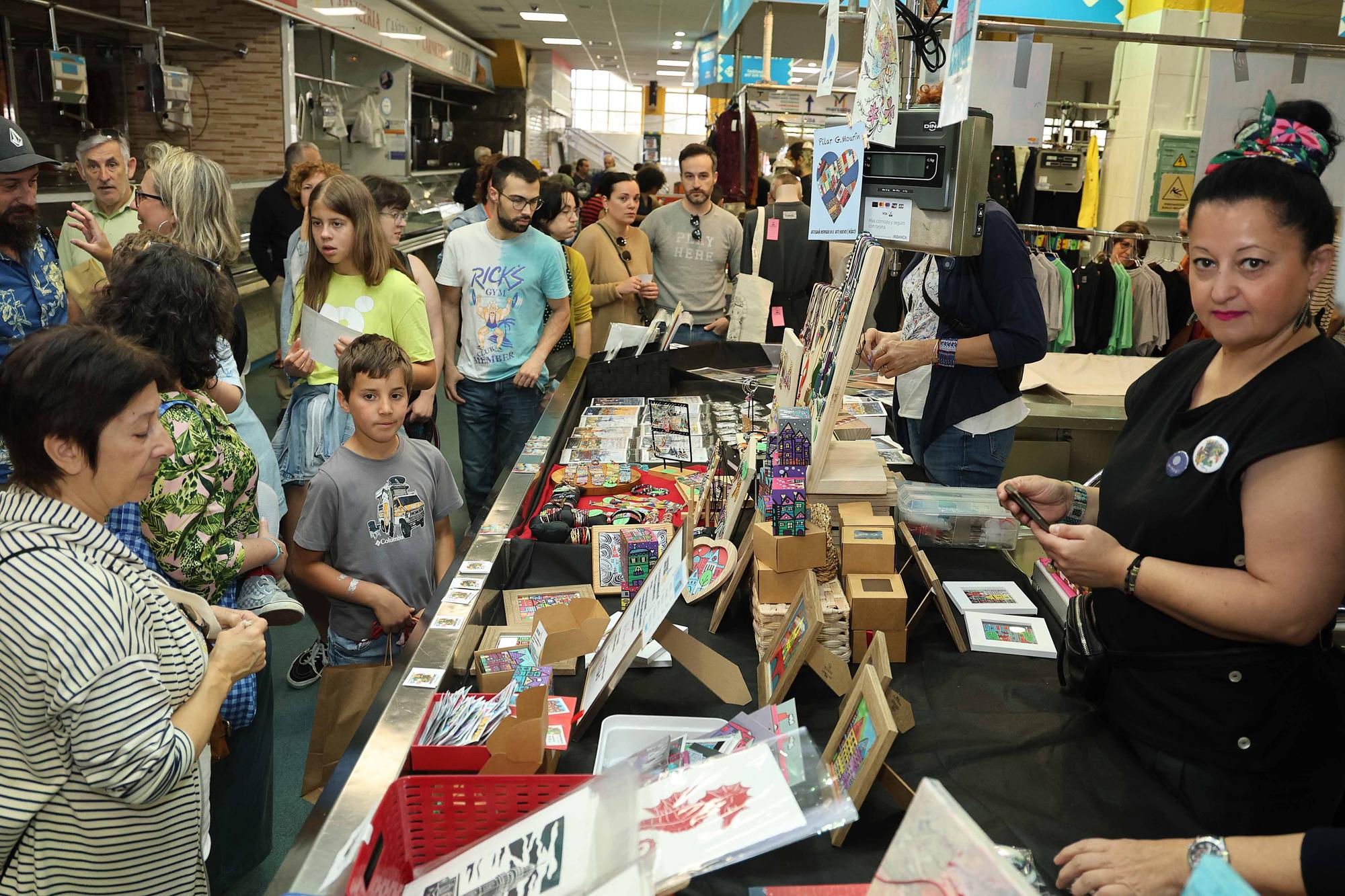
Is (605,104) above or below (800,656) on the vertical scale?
above

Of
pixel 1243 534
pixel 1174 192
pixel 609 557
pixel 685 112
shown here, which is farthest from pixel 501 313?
pixel 685 112

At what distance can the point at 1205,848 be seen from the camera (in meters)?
1.08

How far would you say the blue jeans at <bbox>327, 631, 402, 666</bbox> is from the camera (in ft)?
8.16

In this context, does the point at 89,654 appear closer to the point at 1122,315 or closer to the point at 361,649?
the point at 361,649

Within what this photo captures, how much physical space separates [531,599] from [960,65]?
1425 millimetres

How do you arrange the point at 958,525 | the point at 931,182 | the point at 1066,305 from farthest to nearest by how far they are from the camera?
the point at 1066,305, the point at 958,525, the point at 931,182

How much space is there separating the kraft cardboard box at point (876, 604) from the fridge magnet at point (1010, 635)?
20 centimetres

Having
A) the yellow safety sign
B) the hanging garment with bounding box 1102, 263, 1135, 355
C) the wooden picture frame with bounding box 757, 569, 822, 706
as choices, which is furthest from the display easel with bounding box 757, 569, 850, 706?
the yellow safety sign

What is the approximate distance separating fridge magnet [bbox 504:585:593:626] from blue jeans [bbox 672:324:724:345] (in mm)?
2654

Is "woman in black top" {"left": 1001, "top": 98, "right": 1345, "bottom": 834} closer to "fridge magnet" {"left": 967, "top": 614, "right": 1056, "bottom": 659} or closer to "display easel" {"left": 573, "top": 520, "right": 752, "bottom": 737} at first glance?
"fridge magnet" {"left": 967, "top": 614, "right": 1056, "bottom": 659}

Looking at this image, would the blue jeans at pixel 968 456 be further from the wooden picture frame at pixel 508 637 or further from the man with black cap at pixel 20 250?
the man with black cap at pixel 20 250

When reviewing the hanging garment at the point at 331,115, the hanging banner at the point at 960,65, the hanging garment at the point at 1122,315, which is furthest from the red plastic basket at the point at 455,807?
the hanging garment at the point at 331,115

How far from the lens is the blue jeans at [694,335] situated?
4.86 m

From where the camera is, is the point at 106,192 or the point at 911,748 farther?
the point at 106,192
